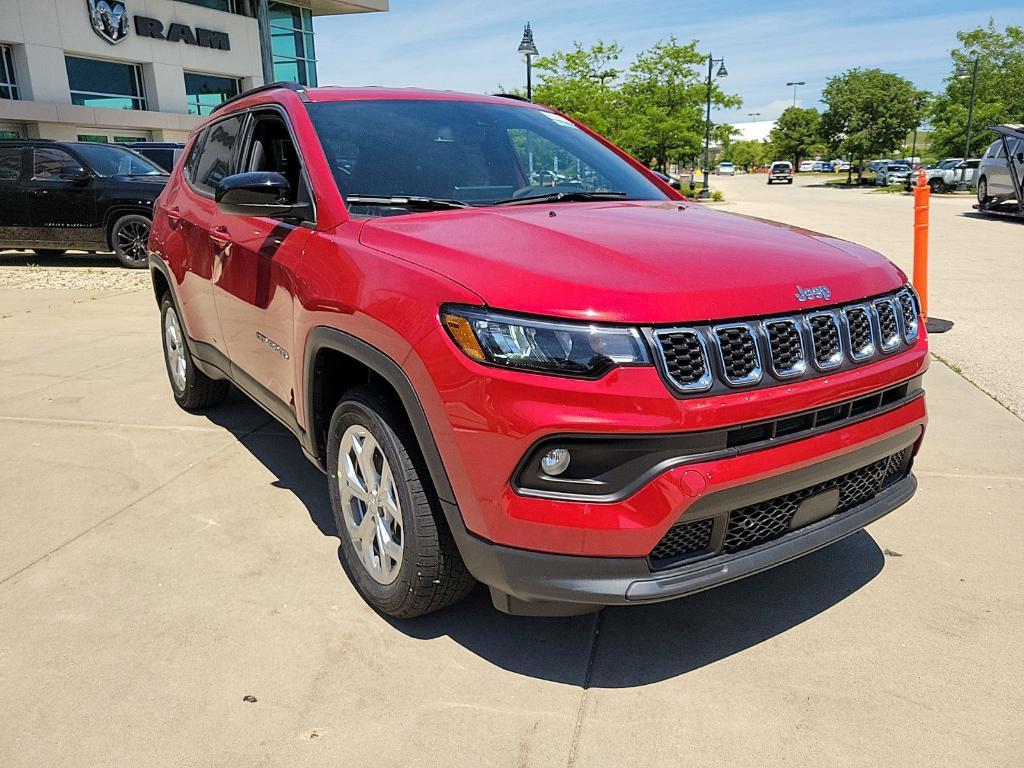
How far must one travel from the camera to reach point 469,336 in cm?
220

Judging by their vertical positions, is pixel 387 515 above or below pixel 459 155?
below

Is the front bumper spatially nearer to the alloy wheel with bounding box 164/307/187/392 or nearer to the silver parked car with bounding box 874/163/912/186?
the alloy wheel with bounding box 164/307/187/392

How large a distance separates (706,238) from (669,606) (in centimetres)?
130

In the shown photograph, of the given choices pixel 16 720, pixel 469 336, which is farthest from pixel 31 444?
pixel 469 336

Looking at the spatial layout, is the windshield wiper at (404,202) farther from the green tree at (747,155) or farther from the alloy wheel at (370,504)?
the green tree at (747,155)

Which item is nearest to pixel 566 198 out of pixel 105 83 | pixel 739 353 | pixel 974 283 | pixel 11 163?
pixel 739 353

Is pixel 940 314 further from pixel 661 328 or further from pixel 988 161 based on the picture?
pixel 988 161

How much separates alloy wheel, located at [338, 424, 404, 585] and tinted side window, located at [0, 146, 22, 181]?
11.8 m

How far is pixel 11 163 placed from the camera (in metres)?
12.2

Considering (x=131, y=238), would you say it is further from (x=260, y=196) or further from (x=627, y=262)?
(x=627, y=262)

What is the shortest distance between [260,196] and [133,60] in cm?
3168

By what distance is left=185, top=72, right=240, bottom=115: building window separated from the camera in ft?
107

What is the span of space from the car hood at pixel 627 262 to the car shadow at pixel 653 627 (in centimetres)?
113

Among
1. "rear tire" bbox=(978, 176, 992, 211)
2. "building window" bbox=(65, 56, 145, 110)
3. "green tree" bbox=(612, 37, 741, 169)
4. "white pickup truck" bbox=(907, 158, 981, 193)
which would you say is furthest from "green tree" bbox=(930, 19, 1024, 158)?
"building window" bbox=(65, 56, 145, 110)
